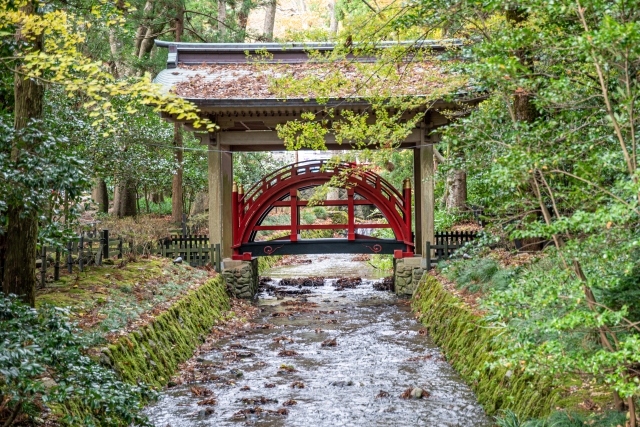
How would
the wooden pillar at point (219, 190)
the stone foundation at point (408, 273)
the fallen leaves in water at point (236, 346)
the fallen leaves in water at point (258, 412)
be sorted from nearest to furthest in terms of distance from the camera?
1. the fallen leaves in water at point (258, 412)
2. the fallen leaves in water at point (236, 346)
3. the wooden pillar at point (219, 190)
4. the stone foundation at point (408, 273)

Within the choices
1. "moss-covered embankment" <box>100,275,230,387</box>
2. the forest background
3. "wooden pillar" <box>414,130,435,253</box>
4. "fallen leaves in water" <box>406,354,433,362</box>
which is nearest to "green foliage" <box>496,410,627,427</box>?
the forest background

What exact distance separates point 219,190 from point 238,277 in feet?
7.60

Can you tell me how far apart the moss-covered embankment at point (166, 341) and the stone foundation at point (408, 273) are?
17.0 feet

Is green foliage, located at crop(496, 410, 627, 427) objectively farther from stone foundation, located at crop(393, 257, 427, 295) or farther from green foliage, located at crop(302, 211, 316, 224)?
green foliage, located at crop(302, 211, 316, 224)

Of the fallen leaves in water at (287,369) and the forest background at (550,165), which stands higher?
the forest background at (550,165)

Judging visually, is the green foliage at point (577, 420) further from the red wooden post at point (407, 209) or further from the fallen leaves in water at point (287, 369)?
the red wooden post at point (407, 209)

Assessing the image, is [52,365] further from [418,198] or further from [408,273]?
[418,198]

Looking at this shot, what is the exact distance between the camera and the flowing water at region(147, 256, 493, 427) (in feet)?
23.5

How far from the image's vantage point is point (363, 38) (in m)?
8.97

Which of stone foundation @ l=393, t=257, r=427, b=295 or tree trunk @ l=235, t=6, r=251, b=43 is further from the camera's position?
tree trunk @ l=235, t=6, r=251, b=43

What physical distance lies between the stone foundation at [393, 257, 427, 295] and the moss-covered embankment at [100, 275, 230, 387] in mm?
5188

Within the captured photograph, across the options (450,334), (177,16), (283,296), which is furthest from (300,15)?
(450,334)

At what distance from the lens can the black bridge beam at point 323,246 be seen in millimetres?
15859

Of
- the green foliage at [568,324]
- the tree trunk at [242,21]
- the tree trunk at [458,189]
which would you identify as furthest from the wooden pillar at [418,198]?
the green foliage at [568,324]
